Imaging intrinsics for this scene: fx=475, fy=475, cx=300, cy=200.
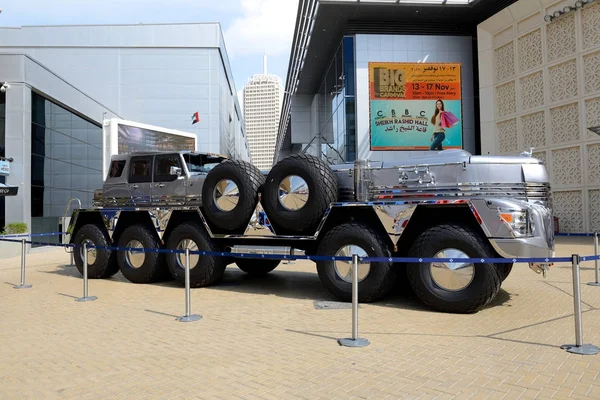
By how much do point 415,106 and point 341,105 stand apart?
3794 millimetres

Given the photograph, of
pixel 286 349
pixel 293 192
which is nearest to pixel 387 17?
pixel 293 192

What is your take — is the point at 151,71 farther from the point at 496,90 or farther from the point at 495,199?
the point at 495,199

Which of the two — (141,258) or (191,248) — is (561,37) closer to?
(191,248)

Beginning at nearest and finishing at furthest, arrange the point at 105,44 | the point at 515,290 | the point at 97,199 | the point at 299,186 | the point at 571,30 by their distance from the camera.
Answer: the point at 299,186
the point at 515,290
the point at 97,199
the point at 571,30
the point at 105,44

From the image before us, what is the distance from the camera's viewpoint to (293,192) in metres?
7.56

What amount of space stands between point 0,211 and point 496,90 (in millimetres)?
22164

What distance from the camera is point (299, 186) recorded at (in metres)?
7.52

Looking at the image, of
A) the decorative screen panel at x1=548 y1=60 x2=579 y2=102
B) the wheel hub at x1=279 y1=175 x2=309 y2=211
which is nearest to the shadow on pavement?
the wheel hub at x1=279 y1=175 x2=309 y2=211

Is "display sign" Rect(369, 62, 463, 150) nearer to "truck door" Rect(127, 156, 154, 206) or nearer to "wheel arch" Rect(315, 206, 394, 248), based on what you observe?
"truck door" Rect(127, 156, 154, 206)

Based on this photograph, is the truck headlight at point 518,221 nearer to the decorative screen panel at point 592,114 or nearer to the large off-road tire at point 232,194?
the large off-road tire at point 232,194

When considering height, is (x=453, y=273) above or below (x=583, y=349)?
above

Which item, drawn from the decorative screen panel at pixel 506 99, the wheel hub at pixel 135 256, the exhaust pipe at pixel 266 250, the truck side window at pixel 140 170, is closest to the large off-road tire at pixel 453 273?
the exhaust pipe at pixel 266 250

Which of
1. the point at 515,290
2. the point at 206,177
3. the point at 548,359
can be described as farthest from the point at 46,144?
the point at 548,359

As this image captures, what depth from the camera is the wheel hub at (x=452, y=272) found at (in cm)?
633
